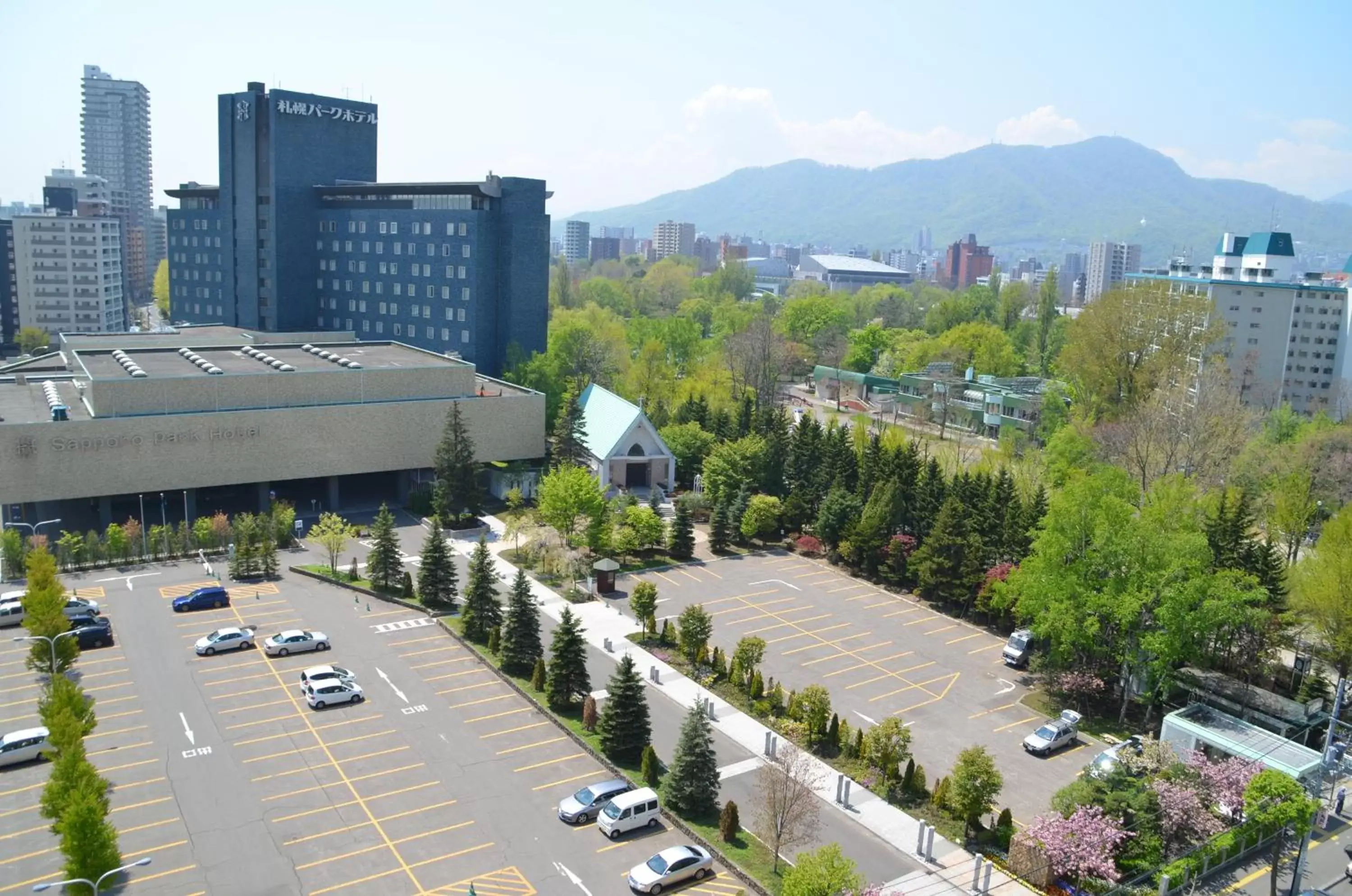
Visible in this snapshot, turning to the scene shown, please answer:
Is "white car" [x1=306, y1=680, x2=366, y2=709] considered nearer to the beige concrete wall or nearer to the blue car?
the blue car

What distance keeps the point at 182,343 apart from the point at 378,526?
32.1 metres

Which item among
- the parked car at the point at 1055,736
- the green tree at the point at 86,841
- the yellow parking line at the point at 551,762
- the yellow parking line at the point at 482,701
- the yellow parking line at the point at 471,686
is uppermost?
the green tree at the point at 86,841

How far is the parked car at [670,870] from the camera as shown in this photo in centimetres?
2441

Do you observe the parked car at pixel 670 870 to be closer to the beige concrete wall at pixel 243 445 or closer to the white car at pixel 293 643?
the white car at pixel 293 643

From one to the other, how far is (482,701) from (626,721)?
646cm

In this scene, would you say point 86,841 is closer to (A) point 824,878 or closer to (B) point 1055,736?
(A) point 824,878

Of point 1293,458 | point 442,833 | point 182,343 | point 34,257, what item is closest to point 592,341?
point 182,343

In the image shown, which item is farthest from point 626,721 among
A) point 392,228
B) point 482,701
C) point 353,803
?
point 392,228

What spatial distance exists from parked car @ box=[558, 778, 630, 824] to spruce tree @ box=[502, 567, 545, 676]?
28.3 feet

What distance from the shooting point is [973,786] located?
91.1 feet

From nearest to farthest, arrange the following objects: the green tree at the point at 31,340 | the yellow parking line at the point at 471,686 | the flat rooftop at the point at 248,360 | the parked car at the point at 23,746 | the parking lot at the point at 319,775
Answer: the parking lot at the point at 319,775, the parked car at the point at 23,746, the yellow parking line at the point at 471,686, the flat rooftop at the point at 248,360, the green tree at the point at 31,340

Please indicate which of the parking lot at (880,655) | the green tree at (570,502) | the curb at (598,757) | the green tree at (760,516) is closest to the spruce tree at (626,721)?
the curb at (598,757)

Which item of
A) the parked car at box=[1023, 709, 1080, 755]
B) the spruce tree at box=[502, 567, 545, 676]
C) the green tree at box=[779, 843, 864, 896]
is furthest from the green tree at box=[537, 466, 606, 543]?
the green tree at box=[779, 843, 864, 896]

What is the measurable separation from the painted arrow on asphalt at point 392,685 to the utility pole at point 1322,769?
85.3ft
